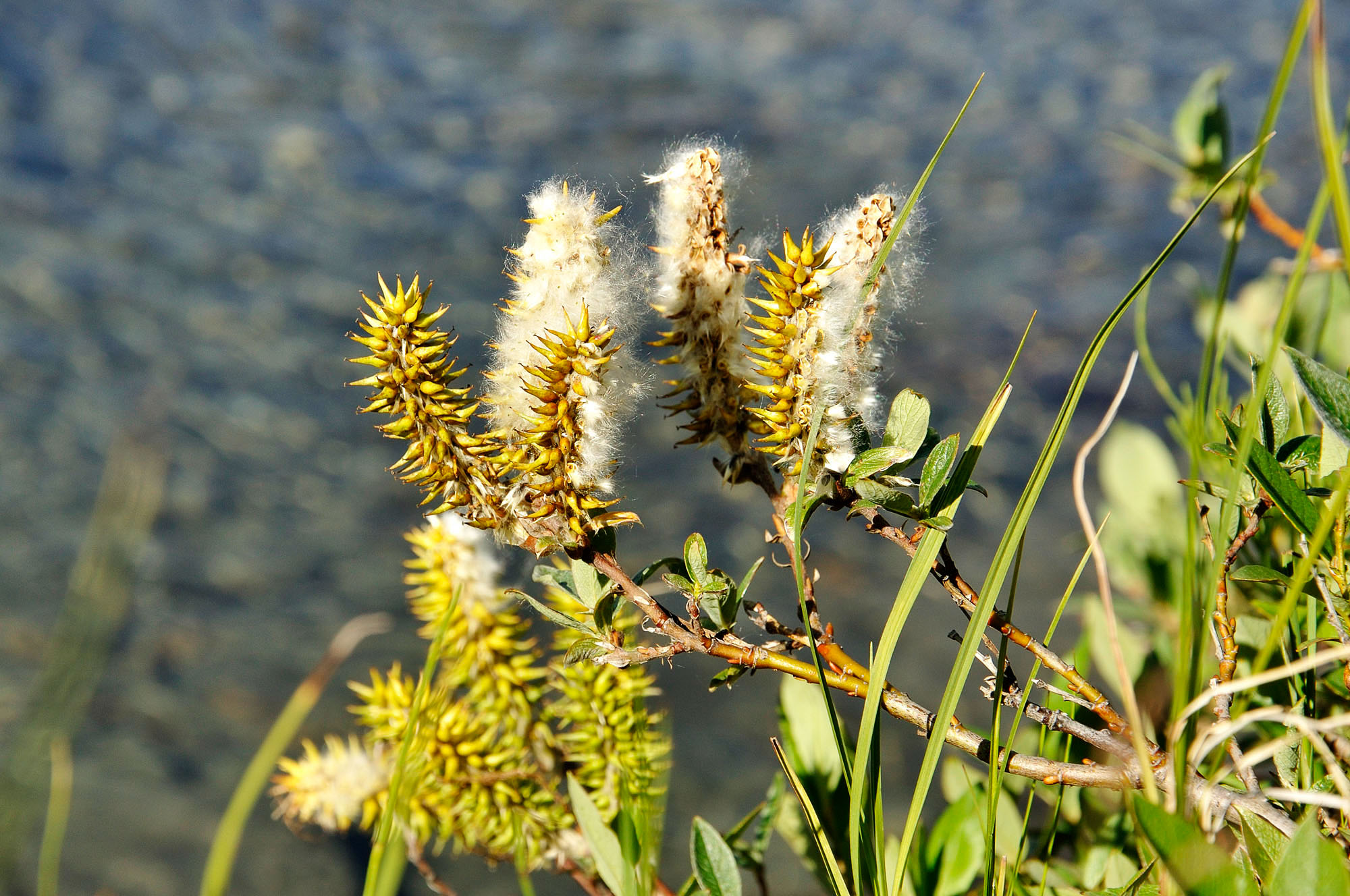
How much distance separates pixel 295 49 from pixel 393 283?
1980 millimetres

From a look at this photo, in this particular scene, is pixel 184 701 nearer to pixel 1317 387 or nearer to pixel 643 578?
pixel 643 578

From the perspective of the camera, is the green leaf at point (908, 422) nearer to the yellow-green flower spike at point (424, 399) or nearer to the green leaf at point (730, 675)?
the green leaf at point (730, 675)

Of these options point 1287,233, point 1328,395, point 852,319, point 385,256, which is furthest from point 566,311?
point 385,256

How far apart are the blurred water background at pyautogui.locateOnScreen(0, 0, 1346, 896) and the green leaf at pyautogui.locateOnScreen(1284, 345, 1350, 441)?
1.24 m

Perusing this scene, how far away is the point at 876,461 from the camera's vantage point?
72 cm

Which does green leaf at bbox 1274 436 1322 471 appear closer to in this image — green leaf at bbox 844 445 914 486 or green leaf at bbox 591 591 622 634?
green leaf at bbox 844 445 914 486

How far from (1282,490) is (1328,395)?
0.27ft

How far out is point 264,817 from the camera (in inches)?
84.7

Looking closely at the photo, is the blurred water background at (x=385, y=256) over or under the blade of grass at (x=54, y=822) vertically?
over

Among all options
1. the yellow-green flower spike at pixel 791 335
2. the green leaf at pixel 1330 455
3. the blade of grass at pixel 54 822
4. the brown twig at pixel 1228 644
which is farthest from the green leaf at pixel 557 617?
the green leaf at pixel 1330 455

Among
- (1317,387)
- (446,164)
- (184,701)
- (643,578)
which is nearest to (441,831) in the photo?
A: (643,578)

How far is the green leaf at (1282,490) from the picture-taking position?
66 cm

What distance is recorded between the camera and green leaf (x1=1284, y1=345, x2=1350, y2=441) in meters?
0.67

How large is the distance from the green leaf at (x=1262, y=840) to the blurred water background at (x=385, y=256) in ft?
4.51
